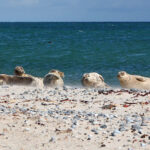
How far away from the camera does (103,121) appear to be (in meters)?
7.95

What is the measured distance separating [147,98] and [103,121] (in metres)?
2.99

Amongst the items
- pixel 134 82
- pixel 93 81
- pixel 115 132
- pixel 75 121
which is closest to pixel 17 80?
pixel 93 81

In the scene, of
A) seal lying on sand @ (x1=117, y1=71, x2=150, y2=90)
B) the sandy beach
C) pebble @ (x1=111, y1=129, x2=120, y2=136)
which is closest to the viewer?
the sandy beach

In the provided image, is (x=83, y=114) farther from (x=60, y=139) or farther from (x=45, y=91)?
(x=45, y=91)

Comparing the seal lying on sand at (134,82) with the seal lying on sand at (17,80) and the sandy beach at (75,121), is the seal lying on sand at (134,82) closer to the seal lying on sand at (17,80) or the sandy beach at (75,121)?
the sandy beach at (75,121)

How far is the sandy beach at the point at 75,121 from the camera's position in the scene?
22.1 ft

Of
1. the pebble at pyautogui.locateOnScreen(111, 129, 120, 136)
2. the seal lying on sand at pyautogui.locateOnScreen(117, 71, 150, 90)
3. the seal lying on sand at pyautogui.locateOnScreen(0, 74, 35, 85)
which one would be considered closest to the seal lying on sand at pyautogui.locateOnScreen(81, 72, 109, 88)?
the seal lying on sand at pyautogui.locateOnScreen(117, 71, 150, 90)

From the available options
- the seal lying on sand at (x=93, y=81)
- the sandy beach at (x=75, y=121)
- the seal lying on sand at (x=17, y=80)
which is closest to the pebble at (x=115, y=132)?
the sandy beach at (x=75, y=121)

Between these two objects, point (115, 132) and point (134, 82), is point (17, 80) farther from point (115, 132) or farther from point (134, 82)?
point (115, 132)

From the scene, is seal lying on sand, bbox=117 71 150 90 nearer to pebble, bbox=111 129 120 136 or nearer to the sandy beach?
the sandy beach

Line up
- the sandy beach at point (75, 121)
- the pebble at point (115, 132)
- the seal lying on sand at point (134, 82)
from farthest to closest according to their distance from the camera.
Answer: the seal lying on sand at point (134, 82) → the pebble at point (115, 132) → the sandy beach at point (75, 121)

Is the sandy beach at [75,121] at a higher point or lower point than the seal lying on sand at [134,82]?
lower

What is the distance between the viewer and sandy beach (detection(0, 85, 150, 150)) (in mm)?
6723

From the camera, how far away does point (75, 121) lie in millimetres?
7852
